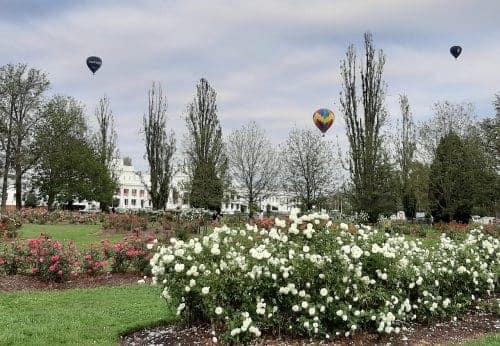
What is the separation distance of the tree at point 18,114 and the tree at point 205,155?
461 inches

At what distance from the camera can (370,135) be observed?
2595 centimetres

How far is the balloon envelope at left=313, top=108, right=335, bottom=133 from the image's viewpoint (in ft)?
96.7

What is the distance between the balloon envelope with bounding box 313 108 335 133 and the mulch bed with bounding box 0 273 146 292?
2063 centimetres

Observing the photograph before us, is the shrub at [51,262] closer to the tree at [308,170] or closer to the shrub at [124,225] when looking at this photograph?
the shrub at [124,225]

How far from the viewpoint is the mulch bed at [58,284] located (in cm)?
952

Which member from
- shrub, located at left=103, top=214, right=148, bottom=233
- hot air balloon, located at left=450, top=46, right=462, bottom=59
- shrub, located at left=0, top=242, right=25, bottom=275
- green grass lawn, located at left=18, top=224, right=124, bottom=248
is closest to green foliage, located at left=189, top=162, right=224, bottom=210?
shrub, located at left=103, top=214, right=148, bottom=233

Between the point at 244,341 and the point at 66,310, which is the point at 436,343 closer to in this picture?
the point at 244,341

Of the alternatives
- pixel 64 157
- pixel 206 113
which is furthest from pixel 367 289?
pixel 64 157

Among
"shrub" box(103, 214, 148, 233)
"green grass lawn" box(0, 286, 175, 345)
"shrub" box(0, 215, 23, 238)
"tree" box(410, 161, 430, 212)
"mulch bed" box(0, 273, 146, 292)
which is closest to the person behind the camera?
"green grass lawn" box(0, 286, 175, 345)

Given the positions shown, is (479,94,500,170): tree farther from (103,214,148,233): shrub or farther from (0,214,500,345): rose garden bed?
(0,214,500,345): rose garden bed

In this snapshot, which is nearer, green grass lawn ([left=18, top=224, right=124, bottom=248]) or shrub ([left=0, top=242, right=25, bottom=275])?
shrub ([left=0, top=242, right=25, bottom=275])

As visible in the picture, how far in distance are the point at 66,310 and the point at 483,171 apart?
2682cm

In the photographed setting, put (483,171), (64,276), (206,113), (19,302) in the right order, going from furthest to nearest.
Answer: (206,113)
(483,171)
(64,276)
(19,302)

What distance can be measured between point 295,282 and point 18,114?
3581 centimetres
